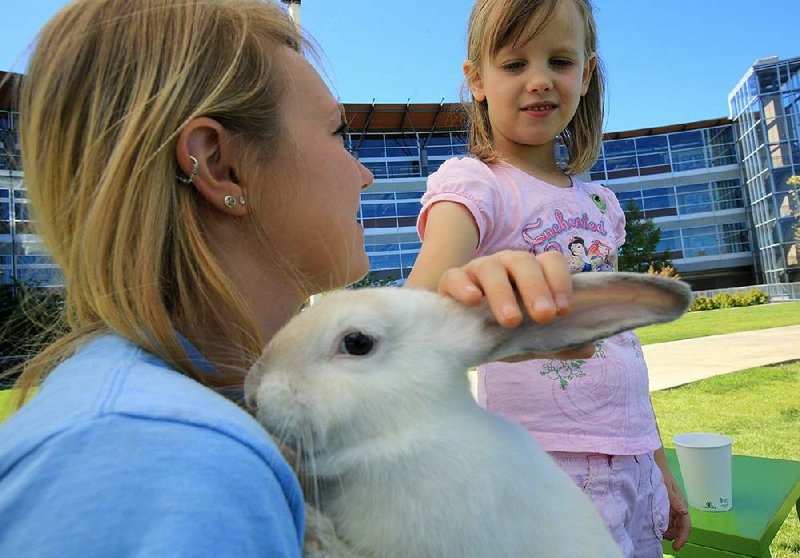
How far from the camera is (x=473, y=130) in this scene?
2.47 m

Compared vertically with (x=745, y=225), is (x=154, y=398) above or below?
below

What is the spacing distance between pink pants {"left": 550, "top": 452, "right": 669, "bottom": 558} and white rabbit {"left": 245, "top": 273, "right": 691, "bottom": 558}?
0.64m

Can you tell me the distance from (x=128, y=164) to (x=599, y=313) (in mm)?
829

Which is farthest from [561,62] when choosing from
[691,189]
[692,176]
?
[691,189]

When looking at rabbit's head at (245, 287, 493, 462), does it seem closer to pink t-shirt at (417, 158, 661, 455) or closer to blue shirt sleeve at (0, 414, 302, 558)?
blue shirt sleeve at (0, 414, 302, 558)

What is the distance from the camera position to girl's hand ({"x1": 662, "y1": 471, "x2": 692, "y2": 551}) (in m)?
2.29

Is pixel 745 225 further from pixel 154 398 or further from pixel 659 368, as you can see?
pixel 154 398

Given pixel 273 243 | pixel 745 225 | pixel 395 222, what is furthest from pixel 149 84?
pixel 745 225

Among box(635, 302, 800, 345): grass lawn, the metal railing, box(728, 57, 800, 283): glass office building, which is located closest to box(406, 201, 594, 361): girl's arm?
box(635, 302, 800, 345): grass lawn

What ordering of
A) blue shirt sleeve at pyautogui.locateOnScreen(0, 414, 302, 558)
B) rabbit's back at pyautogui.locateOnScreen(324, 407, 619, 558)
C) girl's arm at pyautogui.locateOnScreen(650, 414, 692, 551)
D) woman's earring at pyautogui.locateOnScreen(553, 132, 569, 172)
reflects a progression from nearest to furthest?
blue shirt sleeve at pyautogui.locateOnScreen(0, 414, 302, 558) → rabbit's back at pyautogui.locateOnScreen(324, 407, 619, 558) → girl's arm at pyautogui.locateOnScreen(650, 414, 692, 551) → woman's earring at pyautogui.locateOnScreen(553, 132, 569, 172)

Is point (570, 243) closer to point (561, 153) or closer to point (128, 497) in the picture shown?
point (561, 153)

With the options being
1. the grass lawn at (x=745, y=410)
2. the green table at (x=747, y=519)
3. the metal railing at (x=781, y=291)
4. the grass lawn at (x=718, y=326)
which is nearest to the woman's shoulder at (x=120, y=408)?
the green table at (x=747, y=519)

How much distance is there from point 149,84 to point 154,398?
0.61 m

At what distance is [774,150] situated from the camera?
31547mm
